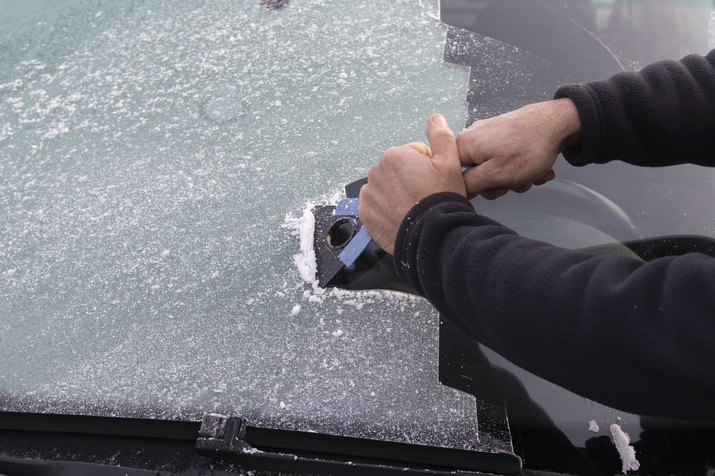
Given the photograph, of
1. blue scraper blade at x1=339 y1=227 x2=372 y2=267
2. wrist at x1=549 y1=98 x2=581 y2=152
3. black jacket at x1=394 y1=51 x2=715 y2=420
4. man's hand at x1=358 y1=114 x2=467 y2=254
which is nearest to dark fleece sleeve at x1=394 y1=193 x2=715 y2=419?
black jacket at x1=394 y1=51 x2=715 y2=420

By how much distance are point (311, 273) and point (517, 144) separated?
47 cm

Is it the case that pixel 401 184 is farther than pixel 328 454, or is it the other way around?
pixel 401 184

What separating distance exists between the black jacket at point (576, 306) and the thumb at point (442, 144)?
0.50 feet

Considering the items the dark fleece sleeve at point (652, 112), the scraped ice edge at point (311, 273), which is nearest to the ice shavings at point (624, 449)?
the scraped ice edge at point (311, 273)

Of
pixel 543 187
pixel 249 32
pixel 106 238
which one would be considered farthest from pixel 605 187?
pixel 106 238

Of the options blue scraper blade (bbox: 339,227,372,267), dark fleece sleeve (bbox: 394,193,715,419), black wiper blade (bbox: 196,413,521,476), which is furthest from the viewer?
blue scraper blade (bbox: 339,227,372,267)

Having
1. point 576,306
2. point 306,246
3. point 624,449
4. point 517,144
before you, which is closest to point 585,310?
point 576,306

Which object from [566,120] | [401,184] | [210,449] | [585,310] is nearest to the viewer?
[585,310]

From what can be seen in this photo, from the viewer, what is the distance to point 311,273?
3.60 feet

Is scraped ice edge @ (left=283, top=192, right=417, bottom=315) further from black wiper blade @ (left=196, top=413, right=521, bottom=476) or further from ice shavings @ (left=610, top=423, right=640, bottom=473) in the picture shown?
ice shavings @ (left=610, top=423, right=640, bottom=473)

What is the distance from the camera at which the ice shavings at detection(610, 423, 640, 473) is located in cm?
90

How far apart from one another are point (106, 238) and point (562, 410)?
0.92m

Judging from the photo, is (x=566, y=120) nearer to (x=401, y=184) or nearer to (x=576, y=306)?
(x=401, y=184)

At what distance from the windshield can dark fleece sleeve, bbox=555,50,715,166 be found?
0.13m
